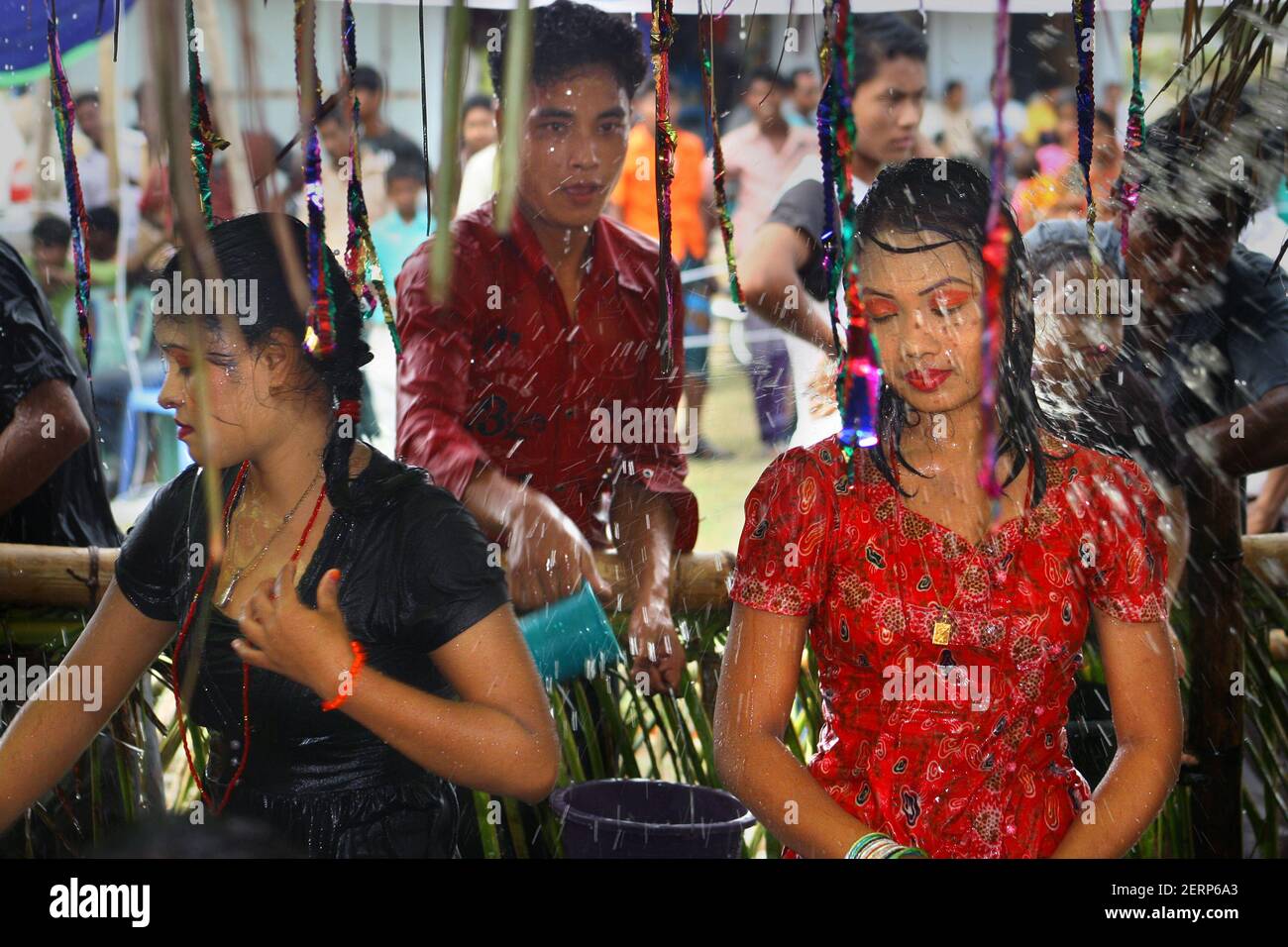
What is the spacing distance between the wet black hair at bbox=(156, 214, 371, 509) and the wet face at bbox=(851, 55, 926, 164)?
3.65 feet

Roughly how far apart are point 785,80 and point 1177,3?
1303mm

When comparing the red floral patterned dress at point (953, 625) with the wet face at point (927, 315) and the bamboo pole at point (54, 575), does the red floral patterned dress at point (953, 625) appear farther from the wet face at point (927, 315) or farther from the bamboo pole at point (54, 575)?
the bamboo pole at point (54, 575)

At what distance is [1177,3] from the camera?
2436 mm

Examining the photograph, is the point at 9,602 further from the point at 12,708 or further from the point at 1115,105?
the point at 1115,105

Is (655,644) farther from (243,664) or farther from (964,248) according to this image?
(964,248)

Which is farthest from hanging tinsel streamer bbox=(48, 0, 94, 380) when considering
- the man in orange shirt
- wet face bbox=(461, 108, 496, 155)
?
wet face bbox=(461, 108, 496, 155)

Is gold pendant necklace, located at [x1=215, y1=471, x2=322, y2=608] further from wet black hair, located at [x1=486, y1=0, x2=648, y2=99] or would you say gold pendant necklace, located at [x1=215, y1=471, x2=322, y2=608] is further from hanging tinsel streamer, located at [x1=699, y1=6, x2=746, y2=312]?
wet black hair, located at [x1=486, y1=0, x2=648, y2=99]

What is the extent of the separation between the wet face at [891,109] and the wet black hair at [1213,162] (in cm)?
52

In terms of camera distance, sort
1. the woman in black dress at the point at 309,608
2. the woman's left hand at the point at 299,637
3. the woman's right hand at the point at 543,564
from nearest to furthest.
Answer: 1. the woman's left hand at the point at 299,637
2. the woman in black dress at the point at 309,608
3. the woman's right hand at the point at 543,564

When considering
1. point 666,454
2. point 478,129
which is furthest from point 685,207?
point 666,454

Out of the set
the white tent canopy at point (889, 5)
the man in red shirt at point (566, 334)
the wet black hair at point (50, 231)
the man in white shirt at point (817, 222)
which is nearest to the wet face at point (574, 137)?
the man in red shirt at point (566, 334)

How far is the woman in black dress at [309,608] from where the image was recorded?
58.8 inches

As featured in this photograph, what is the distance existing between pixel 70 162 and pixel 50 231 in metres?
1.74
